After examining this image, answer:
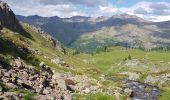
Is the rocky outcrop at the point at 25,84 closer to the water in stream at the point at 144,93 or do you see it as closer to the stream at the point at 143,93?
the stream at the point at 143,93

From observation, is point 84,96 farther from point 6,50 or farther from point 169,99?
point 169,99

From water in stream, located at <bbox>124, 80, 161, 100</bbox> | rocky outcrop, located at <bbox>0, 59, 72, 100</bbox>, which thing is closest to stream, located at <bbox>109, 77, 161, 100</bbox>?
water in stream, located at <bbox>124, 80, 161, 100</bbox>

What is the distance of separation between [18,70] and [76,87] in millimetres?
19836

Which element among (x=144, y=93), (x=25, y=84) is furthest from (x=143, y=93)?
(x=25, y=84)

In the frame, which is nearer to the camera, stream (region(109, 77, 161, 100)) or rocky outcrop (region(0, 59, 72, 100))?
rocky outcrop (region(0, 59, 72, 100))

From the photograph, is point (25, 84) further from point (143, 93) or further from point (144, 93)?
point (144, 93)

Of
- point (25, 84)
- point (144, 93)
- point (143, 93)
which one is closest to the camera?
point (25, 84)

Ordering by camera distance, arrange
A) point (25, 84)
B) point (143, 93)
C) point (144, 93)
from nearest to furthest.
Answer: point (25, 84)
point (143, 93)
point (144, 93)

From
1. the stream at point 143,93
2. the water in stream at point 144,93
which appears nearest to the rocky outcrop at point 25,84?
the stream at point 143,93

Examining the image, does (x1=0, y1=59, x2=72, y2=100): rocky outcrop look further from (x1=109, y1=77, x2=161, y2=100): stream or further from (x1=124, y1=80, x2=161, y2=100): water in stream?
(x1=124, y1=80, x2=161, y2=100): water in stream

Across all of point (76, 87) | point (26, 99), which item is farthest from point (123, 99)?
point (26, 99)

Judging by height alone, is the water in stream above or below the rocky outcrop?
below

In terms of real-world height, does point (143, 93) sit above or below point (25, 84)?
below

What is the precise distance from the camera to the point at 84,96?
80938mm
